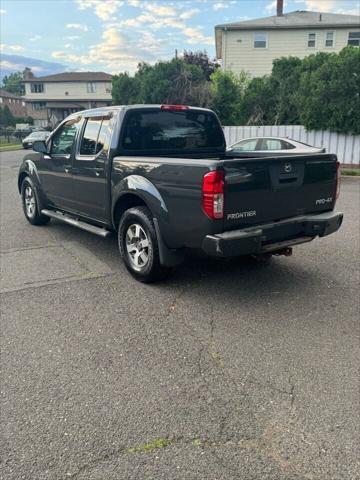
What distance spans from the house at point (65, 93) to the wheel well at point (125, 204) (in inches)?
2463

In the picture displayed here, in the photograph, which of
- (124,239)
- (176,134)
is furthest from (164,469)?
(176,134)

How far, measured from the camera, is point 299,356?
3.41 meters

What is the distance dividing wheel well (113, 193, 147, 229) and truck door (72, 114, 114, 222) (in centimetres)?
18

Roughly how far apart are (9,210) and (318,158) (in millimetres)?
6972

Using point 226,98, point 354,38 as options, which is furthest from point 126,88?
point 354,38

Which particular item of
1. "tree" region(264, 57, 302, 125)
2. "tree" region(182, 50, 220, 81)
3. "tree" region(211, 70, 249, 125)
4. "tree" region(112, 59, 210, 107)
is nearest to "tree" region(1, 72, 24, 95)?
"tree" region(182, 50, 220, 81)

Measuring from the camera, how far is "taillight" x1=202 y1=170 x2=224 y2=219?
3.78 m

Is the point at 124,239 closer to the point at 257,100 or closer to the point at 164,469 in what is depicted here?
the point at 164,469

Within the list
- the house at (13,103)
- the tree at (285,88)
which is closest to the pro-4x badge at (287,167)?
the tree at (285,88)

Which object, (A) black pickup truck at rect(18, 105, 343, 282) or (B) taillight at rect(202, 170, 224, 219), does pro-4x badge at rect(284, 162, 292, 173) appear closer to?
(A) black pickup truck at rect(18, 105, 343, 282)

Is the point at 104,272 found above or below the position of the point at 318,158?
below

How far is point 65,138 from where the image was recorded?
6367 mm

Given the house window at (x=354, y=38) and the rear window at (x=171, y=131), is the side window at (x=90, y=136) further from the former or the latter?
the house window at (x=354, y=38)

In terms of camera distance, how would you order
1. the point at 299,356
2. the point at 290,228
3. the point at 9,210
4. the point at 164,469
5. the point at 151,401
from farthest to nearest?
the point at 9,210, the point at 290,228, the point at 299,356, the point at 151,401, the point at 164,469
